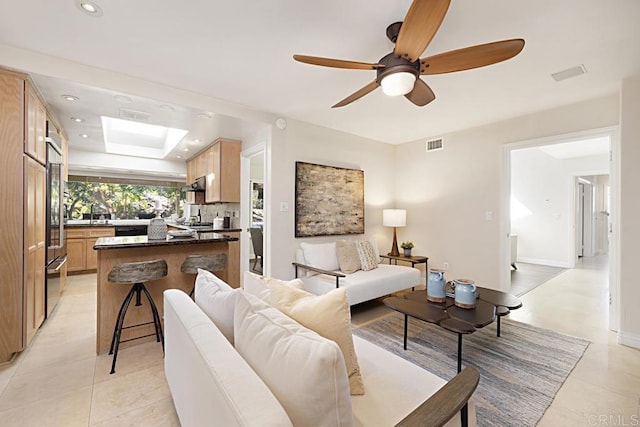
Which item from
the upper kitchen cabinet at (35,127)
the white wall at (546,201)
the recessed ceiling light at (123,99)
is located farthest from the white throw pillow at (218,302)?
the white wall at (546,201)

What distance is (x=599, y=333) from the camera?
286 cm

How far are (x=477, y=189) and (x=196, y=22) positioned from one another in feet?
12.8

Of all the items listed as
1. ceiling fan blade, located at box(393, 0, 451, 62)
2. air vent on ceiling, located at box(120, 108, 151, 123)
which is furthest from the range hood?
ceiling fan blade, located at box(393, 0, 451, 62)

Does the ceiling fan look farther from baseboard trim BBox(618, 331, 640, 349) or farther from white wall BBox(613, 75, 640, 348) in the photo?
baseboard trim BBox(618, 331, 640, 349)

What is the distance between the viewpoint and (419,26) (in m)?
1.46

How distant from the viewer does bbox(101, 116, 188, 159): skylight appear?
5106 mm

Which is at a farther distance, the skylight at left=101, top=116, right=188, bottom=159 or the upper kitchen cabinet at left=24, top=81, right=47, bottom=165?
the skylight at left=101, top=116, right=188, bottom=159

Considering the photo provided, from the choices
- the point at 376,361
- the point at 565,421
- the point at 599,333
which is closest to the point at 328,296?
the point at 376,361

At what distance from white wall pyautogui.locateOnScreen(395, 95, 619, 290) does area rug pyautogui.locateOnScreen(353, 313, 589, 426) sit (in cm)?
112

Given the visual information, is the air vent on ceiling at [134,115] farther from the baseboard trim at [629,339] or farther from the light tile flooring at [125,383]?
the baseboard trim at [629,339]

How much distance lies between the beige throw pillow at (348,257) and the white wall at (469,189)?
61.3 inches

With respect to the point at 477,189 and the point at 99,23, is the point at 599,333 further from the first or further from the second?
the point at 99,23

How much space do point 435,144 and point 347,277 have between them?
2.69 m

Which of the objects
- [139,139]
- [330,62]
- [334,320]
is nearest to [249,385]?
[334,320]
